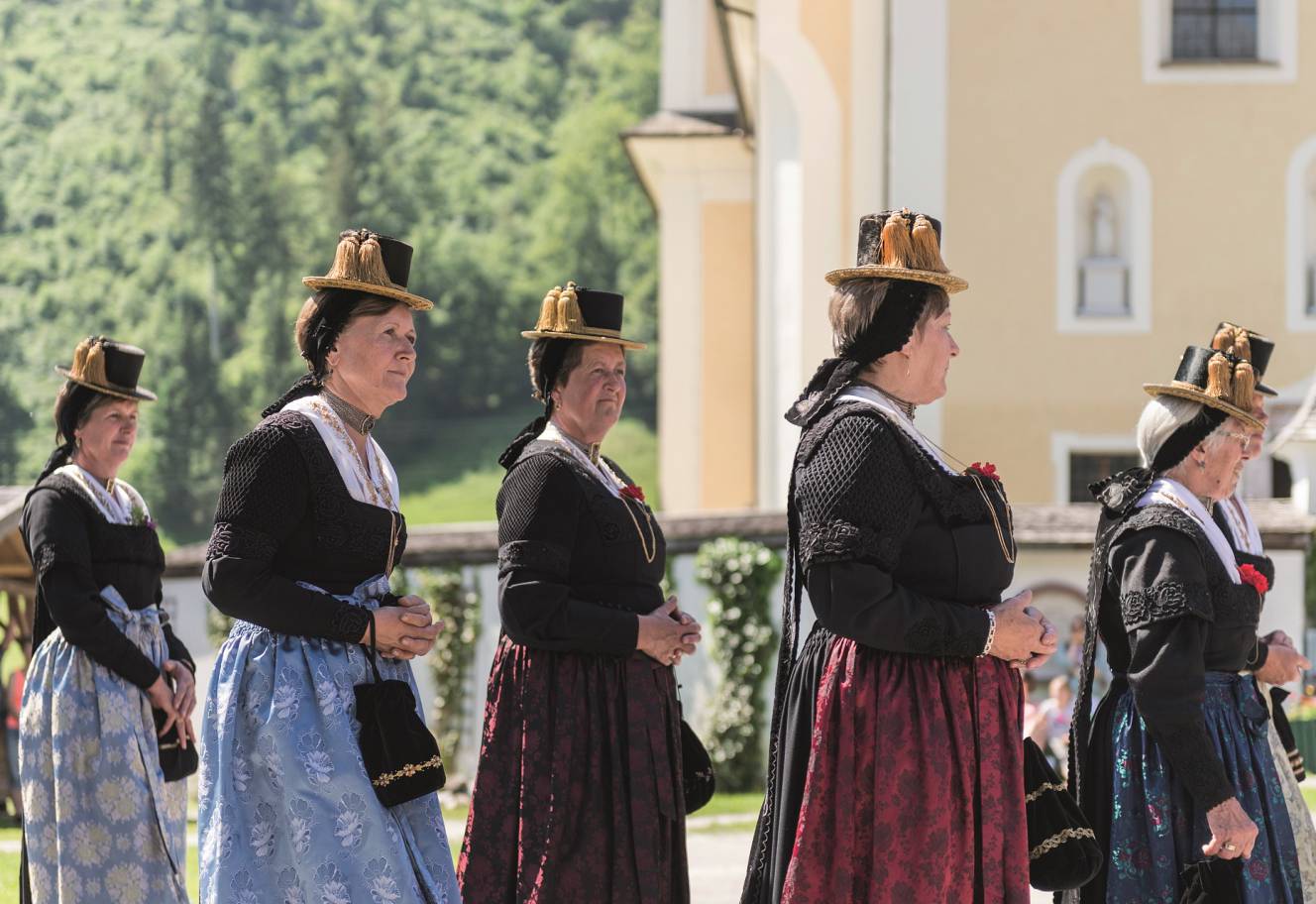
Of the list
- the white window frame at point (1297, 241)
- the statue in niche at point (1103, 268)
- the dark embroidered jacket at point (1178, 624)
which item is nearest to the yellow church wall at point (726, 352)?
the statue in niche at point (1103, 268)

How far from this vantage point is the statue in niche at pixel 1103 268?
1716cm

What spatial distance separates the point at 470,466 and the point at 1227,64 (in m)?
52.3

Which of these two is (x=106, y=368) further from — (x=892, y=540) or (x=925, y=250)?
(x=892, y=540)

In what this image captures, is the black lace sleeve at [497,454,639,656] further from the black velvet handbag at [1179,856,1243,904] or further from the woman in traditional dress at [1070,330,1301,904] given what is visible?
the black velvet handbag at [1179,856,1243,904]

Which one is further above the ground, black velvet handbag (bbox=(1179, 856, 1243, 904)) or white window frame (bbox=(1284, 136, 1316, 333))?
white window frame (bbox=(1284, 136, 1316, 333))

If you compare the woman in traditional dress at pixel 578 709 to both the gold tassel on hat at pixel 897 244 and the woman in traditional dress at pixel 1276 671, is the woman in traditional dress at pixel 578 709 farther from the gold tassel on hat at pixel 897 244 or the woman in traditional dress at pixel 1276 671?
the woman in traditional dress at pixel 1276 671

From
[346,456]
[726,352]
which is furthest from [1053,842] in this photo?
[726,352]

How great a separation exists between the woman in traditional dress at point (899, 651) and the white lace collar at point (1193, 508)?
0.80 m

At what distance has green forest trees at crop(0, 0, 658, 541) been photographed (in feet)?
219

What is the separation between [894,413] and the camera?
4.28 m

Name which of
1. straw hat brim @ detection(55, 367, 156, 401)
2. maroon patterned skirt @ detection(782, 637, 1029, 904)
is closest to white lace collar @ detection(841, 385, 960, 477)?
maroon patterned skirt @ detection(782, 637, 1029, 904)

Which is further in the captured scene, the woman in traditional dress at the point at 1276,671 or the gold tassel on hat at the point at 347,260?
the woman in traditional dress at the point at 1276,671

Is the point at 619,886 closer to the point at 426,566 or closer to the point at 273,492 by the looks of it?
the point at 273,492

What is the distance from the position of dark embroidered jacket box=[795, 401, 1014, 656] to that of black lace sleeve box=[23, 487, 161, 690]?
2.86 meters
